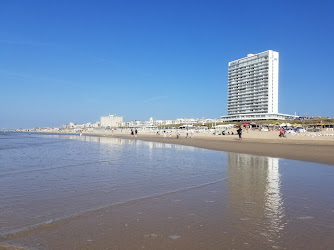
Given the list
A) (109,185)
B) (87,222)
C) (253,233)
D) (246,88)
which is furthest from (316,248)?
(246,88)

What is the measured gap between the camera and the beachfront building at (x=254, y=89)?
114 m

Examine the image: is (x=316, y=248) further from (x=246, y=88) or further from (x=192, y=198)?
(x=246, y=88)

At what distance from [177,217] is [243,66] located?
131 metres

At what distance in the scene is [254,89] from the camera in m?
120

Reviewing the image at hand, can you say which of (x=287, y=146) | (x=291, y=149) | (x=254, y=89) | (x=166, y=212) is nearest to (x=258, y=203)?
(x=166, y=212)

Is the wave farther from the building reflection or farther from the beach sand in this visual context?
the beach sand

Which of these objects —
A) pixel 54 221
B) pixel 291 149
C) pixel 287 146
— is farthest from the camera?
pixel 287 146

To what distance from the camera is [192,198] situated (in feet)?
20.6

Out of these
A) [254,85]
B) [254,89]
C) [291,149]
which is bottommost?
[291,149]

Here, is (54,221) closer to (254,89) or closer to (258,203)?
(258,203)

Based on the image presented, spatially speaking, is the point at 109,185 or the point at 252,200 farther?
the point at 109,185

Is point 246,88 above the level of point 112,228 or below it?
above

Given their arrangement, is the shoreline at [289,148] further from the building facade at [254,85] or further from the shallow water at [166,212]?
the building facade at [254,85]

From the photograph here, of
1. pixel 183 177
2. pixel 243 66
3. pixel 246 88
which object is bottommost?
pixel 183 177
